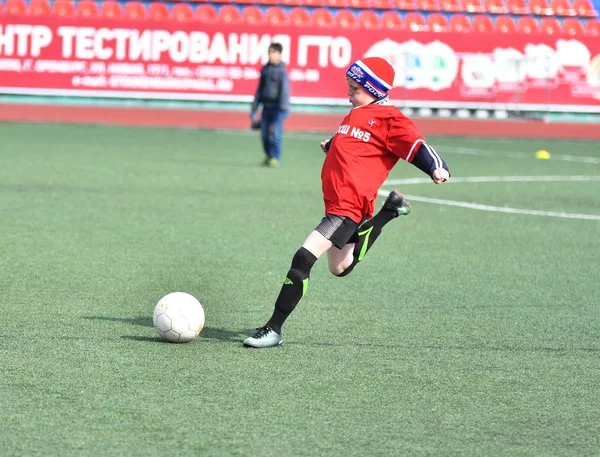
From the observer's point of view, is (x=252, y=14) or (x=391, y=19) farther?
(x=391, y=19)

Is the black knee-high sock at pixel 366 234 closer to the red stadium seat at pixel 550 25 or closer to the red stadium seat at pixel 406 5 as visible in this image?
the red stadium seat at pixel 406 5

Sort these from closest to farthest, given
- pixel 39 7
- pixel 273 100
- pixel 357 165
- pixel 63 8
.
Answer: pixel 357 165, pixel 273 100, pixel 39 7, pixel 63 8

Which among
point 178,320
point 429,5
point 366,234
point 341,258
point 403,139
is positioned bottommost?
point 178,320

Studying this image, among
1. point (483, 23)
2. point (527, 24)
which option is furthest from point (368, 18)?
point (527, 24)

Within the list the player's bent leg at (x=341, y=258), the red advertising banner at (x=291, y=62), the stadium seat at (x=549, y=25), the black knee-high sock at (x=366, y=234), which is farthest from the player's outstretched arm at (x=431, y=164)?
the stadium seat at (x=549, y=25)

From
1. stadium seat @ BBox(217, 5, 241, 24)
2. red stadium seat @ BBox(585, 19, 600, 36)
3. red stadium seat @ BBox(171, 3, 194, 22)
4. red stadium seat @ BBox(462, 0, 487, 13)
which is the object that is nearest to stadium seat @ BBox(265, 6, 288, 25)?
stadium seat @ BBox(217, 5, 241, 24)

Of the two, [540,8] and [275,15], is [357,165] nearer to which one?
[275,15]

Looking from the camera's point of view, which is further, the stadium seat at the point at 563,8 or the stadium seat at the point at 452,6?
the stadium seat at the point at 563,8

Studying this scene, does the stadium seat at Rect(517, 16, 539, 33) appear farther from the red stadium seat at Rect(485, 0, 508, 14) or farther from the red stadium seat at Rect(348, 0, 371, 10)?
the red stadium seat at Rect(348, 0, 371, 10)

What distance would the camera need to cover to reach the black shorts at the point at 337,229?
20.6 feet

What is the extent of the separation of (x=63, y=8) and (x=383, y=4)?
8613 mm

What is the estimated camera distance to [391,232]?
11.4 m

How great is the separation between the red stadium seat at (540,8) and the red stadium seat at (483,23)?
1.74m

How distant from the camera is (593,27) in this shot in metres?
30.3
